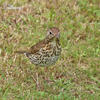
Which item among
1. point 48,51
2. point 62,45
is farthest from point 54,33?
point 62,45

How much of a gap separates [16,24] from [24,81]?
1.84 metres

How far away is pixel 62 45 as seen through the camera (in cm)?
743

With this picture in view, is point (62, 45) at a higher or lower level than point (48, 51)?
lower

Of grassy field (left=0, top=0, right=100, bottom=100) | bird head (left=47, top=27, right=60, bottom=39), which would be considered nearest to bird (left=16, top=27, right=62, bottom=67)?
bird head (left=47, top=27, right=60, bottom=39)

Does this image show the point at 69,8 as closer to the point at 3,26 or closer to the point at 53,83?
the point at 3,26

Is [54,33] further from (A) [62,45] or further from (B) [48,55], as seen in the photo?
(A) [62,45]

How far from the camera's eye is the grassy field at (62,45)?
611cm

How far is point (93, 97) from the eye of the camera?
19.5ft

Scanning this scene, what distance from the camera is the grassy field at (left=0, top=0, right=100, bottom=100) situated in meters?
6.11

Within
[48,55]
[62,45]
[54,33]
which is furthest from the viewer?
[62,45]

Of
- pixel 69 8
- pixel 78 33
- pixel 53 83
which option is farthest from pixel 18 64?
pixel 69 8

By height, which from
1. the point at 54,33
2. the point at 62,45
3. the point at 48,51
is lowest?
the point at 62,45

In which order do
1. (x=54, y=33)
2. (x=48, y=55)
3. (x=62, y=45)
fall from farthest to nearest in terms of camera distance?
1. (x=62, y=45)
2. (x=48, y=55)
3. (x=54, y=33)

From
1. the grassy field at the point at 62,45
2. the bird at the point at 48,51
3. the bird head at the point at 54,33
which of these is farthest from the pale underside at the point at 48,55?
the grassy field at the point at 62,45
